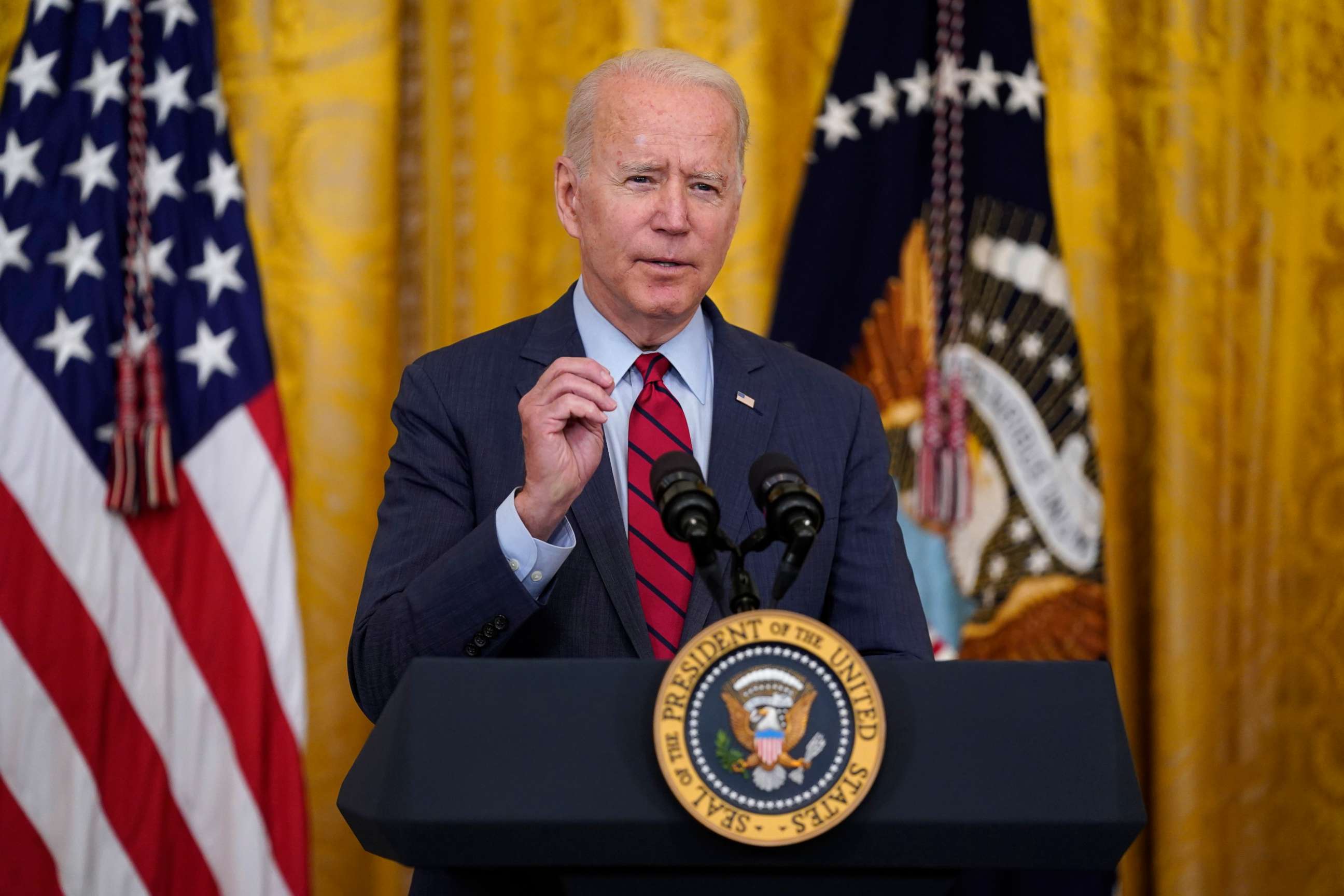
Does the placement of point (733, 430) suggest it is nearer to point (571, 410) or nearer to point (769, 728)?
point (571, 410)

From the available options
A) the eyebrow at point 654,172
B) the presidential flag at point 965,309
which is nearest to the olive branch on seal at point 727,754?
the eyebrow at point 654,172

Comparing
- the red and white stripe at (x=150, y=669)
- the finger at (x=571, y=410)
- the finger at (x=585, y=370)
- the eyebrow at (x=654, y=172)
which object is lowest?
the red and white stripe at (x=150, y=669)

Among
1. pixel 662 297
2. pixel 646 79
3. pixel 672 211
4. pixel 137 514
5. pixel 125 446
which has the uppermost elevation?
pixel 646 79

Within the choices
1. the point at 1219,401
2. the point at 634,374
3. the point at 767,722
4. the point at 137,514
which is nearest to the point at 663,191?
the point at 634,374

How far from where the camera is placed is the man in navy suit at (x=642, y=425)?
1619 mm

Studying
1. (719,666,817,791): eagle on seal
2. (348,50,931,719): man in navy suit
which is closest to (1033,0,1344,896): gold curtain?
(348,50,931,719): man in navy suit

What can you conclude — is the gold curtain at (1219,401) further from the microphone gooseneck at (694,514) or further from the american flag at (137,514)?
the microphone gooseneck at (694,514)

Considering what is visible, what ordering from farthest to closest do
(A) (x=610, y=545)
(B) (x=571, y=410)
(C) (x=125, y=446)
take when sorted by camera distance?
(C) (x=125, y=446)
(A) (x=610, y=545)
(B) (x=571, y=410)

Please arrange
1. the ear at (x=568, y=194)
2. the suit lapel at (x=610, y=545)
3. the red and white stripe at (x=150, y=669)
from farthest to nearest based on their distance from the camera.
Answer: the red and white stripe at (x=150, y=669) → the ear at (x=568, y=194) → the suit lapel at (x=610, y=545)

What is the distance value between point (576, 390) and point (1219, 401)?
2.32m

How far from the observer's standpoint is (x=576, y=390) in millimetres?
1373

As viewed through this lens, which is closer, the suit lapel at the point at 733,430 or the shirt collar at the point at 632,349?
the suit lapel at the point at 733,430

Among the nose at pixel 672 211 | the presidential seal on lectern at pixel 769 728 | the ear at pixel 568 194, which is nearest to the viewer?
the presidential seal on lectern at pixel 769 728

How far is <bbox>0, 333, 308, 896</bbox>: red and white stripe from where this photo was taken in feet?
9.45
